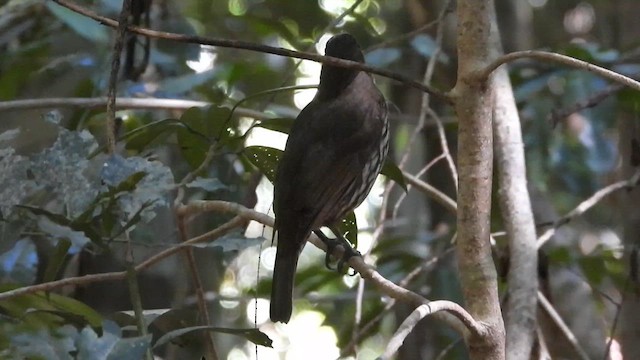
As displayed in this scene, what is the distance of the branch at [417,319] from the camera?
4.38 feet

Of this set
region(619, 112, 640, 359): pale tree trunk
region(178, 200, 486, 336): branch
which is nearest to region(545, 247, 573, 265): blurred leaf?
region(619, 112, 640, 359): pale tree trunk

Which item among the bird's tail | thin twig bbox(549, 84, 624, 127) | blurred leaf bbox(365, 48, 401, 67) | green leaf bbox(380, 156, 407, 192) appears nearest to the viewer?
green leaf bbox(380, 156, 407, 192)

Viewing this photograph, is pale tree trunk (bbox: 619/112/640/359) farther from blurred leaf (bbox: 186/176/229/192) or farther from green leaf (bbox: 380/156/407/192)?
blurred leaf (bbox: 186/176/229/192)

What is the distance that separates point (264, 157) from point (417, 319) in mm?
844

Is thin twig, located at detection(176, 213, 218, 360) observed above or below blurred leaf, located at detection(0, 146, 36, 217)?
below

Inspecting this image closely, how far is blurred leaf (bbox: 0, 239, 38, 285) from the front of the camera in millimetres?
2156

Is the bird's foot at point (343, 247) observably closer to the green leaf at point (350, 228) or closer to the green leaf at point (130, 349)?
the green leaf at point (350, 228)

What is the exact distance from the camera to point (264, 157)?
217 cm

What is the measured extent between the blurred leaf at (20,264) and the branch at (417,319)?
1013mm

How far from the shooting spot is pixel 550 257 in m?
2.83

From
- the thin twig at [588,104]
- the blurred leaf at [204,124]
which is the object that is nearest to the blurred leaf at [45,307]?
the blurred leaf at [204,124]

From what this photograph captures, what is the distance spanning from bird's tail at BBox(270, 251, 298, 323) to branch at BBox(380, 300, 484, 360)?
0.73 m

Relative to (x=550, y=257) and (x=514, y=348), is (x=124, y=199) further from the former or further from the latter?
(x=550, y=257)

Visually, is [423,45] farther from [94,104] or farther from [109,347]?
[109,347]
